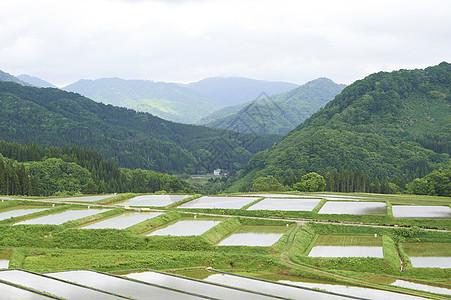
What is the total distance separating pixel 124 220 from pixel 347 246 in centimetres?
3021

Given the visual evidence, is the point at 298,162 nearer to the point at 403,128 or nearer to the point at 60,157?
the point at 403,128

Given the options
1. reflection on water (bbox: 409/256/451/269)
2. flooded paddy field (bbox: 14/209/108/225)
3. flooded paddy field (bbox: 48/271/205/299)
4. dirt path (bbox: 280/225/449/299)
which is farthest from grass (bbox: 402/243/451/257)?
flooded paddy field (bbox: 14/209/108/225)

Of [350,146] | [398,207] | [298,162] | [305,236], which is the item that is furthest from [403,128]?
[305,236]

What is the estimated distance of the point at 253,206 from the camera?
70938 millimetres

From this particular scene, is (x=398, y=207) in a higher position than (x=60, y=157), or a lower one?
lower

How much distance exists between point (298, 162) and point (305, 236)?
101 meters

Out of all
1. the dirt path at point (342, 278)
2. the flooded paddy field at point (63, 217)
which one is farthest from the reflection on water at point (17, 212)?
the dirt path at point (342, 278)

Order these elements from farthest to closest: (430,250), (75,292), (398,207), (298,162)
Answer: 1. (298,162)
2. (398,207)
3. (430,250)
4. (75,292)

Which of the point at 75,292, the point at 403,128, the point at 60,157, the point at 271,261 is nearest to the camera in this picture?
the point at 75,292

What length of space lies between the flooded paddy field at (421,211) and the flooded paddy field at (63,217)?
4357cm

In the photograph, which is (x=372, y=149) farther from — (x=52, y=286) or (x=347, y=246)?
(x=52, y=286)

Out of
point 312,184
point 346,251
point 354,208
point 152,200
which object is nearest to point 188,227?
point 346,251

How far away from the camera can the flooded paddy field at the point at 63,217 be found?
58.7 metres

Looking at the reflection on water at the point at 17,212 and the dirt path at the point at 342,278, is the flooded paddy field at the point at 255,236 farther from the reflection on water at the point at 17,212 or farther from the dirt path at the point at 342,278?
the reflection on water at the point at 17,212
